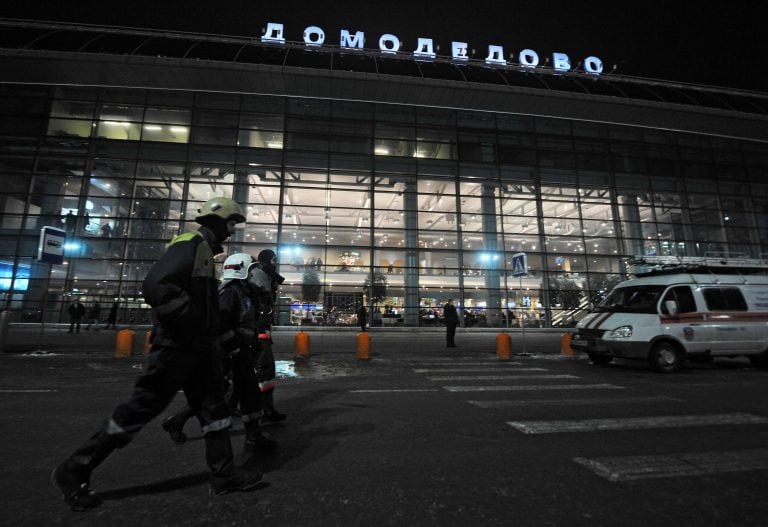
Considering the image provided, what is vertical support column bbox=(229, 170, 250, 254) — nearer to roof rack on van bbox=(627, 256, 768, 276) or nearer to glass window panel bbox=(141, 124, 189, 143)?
glass window panel bbox=(141, 124, 189, 143)

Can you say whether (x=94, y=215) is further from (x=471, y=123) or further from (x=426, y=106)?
(x=471, y=123)

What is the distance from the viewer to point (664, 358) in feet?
29.0

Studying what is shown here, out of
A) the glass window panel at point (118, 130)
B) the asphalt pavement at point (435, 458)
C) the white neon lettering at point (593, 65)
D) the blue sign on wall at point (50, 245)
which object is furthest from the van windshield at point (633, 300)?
the glass window panel at point (118, 130)

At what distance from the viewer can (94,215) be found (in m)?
21.5

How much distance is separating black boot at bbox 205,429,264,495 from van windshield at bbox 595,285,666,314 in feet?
32.2

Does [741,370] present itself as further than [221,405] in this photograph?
Yes

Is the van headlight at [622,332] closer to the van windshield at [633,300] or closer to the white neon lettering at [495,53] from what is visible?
the van windshield at [633,300]

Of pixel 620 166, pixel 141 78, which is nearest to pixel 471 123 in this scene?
pixel 620 166

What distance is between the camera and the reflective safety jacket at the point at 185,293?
242 centimetres

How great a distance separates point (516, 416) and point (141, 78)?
86.9 ft

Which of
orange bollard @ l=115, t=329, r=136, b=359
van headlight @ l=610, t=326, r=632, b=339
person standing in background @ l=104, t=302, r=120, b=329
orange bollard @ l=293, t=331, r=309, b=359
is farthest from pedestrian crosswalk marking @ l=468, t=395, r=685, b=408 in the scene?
person standing in background @ l=104, t=302, r=120, b=329

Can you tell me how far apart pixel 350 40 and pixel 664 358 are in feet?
73.3

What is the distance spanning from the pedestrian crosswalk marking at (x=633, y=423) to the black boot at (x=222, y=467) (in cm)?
283

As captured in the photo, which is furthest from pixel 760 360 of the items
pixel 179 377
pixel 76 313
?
pixel 76 313
